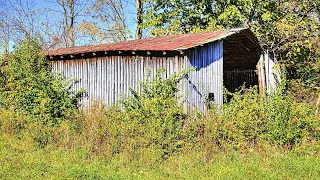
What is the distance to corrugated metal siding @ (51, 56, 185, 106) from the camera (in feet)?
33.6

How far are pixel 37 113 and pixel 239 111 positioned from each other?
731 centimetres

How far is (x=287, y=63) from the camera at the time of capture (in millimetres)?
16078

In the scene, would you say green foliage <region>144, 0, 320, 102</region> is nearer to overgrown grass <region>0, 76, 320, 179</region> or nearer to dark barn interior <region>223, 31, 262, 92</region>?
dark barn interior <region>223, 31, 262, 92</region>

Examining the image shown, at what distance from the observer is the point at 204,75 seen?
1080 cm

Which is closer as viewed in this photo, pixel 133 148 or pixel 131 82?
pixel 133 148

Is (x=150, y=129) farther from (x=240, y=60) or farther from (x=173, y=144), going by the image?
(x=240, y=60)

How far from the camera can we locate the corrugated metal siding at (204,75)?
10.0 m

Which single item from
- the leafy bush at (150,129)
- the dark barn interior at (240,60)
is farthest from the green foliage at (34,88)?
the dark barn interior at (240,60)

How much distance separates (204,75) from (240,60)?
17.9ft

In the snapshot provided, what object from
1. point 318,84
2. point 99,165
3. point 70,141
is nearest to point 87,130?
point 70,141

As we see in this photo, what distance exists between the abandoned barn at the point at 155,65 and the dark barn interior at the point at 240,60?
8cm

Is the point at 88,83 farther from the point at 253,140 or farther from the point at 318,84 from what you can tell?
the point at 318,84

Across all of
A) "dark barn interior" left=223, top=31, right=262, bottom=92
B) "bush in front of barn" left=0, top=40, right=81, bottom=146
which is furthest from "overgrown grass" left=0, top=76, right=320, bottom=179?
"dark barn interior" left=223, top=31, right=262, bottom=92

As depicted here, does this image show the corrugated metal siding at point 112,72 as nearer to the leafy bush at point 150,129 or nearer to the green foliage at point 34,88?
the green foliage at point 34,88
